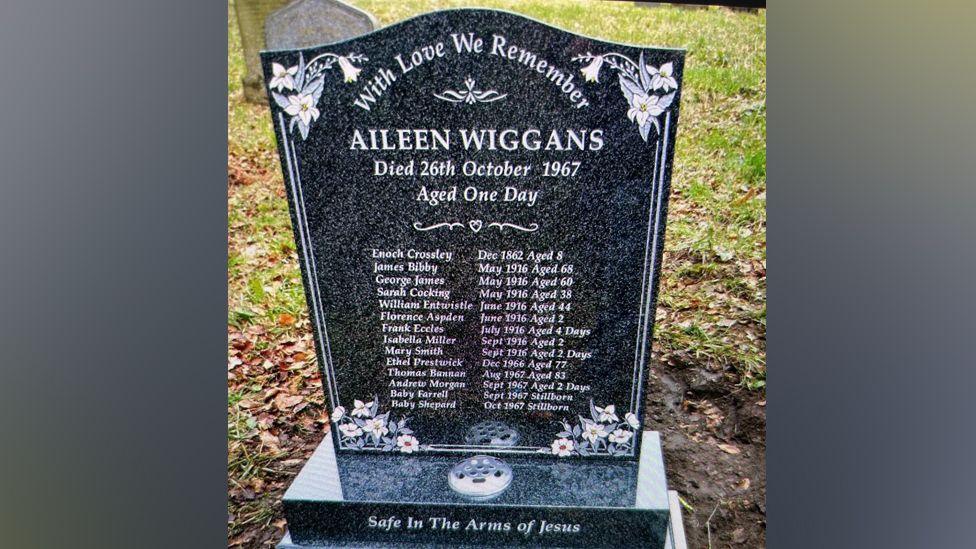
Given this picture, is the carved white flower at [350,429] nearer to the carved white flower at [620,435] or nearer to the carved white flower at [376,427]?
the carved white flower at [376,427]

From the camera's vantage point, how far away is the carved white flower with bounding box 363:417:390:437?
234 cm

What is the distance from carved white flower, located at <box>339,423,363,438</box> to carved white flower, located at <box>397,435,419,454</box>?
0.15 metres

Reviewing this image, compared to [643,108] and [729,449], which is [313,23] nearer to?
[643,108]

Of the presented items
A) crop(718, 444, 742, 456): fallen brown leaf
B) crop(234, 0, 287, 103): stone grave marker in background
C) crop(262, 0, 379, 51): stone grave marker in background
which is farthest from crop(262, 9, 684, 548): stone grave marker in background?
→ crop(234, 0, 287, 103): stone grave marker in background

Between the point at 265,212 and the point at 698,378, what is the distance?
210 centimetres

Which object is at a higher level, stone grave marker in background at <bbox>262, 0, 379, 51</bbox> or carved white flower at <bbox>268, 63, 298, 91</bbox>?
stone grave marker in background at <bbox>262, 0, 379, 51</bbox>

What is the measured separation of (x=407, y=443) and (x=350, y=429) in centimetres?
21

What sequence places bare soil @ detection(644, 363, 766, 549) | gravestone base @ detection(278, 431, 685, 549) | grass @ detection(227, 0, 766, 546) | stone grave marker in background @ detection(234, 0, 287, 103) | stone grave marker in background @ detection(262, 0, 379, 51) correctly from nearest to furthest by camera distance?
gravestone base @ detection(278, 431, 685, 549), stone grave marker in background @ detection(262, 0, 379, 51), bare soil @ detection(644, 363, 766, 549), grass @ detection(227, 0, 766, 546), stone grave marker in background @ detection(234, 0, 287, 103)

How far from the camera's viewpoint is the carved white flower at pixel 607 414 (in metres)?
2.29

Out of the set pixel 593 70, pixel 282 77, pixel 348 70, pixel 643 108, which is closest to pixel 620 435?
pixel 643 108

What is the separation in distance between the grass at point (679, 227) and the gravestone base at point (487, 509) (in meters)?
0.55

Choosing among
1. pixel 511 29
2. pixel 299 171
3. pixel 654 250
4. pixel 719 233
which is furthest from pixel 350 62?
pixel 719 233

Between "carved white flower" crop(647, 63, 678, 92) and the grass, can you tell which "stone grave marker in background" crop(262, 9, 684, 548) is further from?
the grass

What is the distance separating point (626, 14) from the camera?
2.90 m
